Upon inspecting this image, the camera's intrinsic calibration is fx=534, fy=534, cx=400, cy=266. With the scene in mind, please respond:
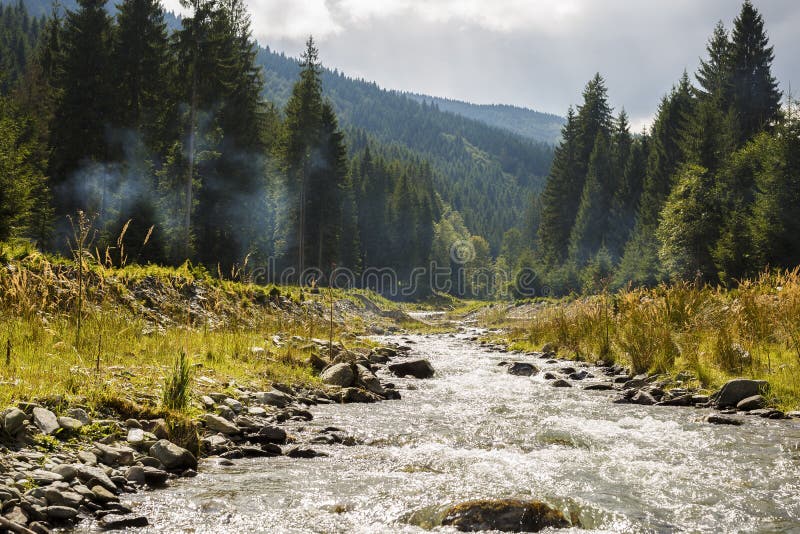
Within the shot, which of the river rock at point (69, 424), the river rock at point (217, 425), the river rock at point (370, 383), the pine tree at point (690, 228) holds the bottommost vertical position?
the river rock at point (370, 383)

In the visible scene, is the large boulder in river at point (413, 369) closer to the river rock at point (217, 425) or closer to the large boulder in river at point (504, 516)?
the river rock at point (217, 425)

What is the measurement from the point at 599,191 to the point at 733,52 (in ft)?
62.1

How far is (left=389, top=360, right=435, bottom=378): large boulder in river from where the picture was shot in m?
14.2

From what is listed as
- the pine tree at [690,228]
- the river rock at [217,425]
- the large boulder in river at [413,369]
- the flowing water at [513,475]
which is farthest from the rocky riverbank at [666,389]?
the pine tree at [690,228]

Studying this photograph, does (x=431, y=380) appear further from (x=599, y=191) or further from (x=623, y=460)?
(x=599, y=191)

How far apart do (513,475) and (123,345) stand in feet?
20.8

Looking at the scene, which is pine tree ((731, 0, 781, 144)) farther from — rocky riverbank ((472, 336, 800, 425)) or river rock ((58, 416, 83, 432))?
river rock ((58, 416, 83, 432))

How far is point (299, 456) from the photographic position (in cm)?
646

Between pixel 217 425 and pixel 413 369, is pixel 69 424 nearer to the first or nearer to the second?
pixel 217 425

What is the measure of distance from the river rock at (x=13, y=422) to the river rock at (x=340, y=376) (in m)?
6.31

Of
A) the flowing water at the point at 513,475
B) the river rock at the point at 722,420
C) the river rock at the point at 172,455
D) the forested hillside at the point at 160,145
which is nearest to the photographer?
the flowing water at the point at 513,475

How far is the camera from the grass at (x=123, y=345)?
6176 millimetres

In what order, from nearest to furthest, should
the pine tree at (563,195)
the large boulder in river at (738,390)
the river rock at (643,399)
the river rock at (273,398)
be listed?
1. the river rock at (273,398)
2. the large boulder in river at (738,390)
3. the river rock at (643,399)
4. the pine tree at (563,195)

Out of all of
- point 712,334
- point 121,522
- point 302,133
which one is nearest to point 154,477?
point 121,522
